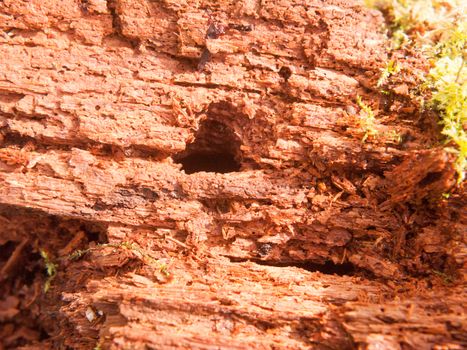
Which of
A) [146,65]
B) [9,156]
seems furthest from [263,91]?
[9,156]

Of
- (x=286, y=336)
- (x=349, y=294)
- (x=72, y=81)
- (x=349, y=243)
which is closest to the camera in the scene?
(x=286, y=336)

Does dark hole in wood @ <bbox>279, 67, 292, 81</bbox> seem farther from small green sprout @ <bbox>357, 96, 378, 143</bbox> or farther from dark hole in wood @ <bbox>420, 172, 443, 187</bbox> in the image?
dark hole in wood @ <bbox>420, 172, 443, 187</bbox>

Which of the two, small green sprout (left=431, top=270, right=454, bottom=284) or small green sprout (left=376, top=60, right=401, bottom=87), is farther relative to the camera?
small green sprout (left=376, top=60, right=401, bottom=87)

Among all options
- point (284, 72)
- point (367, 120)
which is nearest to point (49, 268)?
point (284, 72)

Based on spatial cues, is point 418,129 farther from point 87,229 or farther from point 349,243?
point 87,229

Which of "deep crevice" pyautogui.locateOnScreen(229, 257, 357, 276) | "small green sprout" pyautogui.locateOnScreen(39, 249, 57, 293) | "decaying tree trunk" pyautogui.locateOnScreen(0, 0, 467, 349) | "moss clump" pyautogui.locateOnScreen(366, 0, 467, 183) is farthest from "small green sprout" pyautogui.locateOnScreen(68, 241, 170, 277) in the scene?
"moss clump" pyautogui.locateOnScreen(366, 0, 467, 183)

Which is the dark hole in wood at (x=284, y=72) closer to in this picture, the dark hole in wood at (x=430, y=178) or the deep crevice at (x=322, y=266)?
the dark hole in wood at (x=430, y=178)
